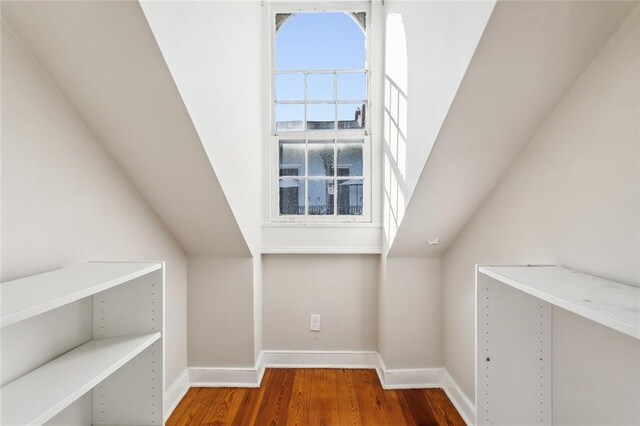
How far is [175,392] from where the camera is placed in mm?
1847

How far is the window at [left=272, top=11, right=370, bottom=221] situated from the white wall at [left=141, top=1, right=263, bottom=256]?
7.1 inches

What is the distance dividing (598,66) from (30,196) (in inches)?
68.1

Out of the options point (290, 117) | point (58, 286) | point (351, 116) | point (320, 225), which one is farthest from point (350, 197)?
point (58, 286)

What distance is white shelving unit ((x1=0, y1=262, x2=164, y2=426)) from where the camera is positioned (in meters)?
0.82

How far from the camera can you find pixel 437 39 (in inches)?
47.8

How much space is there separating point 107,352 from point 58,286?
1.07 feet

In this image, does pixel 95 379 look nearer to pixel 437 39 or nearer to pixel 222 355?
pixel 222 355

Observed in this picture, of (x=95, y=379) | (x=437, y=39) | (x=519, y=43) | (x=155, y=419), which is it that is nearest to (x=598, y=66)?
(x=519, y=43)

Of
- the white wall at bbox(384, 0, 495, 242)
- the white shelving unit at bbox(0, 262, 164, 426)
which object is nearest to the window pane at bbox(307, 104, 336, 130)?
the white wall at bbox(384, 0, 495, 242)

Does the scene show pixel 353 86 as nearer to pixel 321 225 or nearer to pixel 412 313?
pixel 321 225

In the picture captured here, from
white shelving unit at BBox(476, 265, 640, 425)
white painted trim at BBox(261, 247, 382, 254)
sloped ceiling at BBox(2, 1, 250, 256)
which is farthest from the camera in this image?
white painted trim at BBox(261, 247, 382, 254)

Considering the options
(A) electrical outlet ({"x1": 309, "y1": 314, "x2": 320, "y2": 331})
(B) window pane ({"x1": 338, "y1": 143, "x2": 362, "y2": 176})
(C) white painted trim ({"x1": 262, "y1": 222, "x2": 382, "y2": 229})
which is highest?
(B) window pane ({"x1": 338, "y1": 143, "x2": 362, "y2": 176})

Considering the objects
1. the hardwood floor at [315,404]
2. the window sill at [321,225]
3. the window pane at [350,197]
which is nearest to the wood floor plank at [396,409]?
the hardwood floor at [315,404]

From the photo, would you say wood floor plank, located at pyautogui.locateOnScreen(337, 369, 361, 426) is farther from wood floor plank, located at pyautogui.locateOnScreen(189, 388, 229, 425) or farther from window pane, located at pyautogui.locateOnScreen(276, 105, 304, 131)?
window pane, located at pyautogui.locateOnScreen(276, 105, 304, 131)
